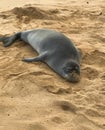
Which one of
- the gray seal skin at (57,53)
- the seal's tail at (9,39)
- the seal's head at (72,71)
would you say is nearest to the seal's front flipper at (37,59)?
the gray seal skin at (57,53)

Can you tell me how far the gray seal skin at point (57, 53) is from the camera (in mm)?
5137

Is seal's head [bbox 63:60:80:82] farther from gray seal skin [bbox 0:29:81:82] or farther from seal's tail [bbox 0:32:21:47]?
seal's tail [bbox 0:32:21:47]

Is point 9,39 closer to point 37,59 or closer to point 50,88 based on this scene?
point 37,59

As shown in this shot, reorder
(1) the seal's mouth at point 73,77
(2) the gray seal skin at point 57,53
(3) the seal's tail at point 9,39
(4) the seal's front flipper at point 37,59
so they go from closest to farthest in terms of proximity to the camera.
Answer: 1. (1) the seal's mouth at point 73,77
2. (2) the gray seal skin at point 57,53
3. (4) the seal's front flipper at point 37,59
4. (3) the seal's tail at point 9,39

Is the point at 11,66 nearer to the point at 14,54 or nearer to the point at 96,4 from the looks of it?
the point at 14,54

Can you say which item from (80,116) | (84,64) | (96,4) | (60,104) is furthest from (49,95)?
(96,4)

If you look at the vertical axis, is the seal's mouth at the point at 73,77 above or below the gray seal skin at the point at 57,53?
below

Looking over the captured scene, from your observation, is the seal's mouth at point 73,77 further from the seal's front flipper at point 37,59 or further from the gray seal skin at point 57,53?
the seal's front flipper at point 37,59

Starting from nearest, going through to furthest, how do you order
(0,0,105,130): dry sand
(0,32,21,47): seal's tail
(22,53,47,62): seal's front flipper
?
(0,0,105,130): dry sand, (22,53,47,62): seal's front flipper, (0,32,21,47): seal's tail

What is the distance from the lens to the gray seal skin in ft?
16.9

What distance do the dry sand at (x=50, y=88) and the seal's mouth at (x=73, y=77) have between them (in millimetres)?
69

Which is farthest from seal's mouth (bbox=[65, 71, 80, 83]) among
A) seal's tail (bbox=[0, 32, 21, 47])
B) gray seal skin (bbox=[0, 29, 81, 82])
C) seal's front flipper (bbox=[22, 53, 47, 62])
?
seal's tail (bbox=[0, 32, 21, 47])

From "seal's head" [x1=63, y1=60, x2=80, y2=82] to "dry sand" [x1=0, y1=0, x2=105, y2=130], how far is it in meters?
0.08

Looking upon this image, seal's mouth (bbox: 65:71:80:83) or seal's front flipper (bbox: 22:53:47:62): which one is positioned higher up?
seal's front flipper (bbox: 22:53:47:62)
